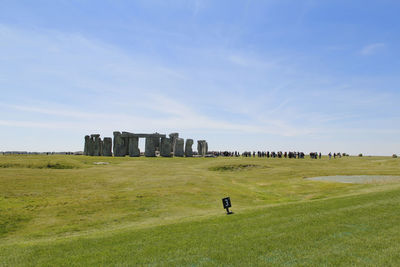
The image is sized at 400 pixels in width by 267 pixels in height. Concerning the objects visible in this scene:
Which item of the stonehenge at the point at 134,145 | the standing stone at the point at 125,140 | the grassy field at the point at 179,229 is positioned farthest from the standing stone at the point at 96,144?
the grassy field at the point at 179,229

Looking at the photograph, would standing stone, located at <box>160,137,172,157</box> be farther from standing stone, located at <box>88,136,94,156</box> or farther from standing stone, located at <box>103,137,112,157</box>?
standing stone, located at <box>88,136,94,156</box>

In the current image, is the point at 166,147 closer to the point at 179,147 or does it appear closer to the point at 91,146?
the point at 179,147

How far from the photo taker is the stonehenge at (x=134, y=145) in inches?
2363

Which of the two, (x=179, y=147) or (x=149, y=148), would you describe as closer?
(x=149, y=148)

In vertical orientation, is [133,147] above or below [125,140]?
below

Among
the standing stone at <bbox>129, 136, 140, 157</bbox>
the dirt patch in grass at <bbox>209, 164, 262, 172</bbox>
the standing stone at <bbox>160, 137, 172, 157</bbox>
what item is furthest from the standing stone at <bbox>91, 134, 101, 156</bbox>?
the dirt patch in grass at <bbox>209, 164, 262, 172</bbox>

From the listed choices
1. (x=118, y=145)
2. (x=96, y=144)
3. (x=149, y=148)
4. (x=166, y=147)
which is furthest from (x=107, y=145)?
(x=166, y=147)

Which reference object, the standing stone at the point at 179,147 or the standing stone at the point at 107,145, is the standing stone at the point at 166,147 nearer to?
the standing stone at the point at 179,147

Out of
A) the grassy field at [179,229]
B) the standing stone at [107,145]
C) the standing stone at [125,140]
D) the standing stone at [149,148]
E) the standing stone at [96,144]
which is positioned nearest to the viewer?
the grassy field at [179,229]

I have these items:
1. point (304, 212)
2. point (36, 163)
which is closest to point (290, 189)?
point (304, 212)

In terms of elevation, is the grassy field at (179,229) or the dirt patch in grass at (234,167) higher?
the dirt patch in grass at (234,167)

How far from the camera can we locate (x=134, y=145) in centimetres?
5988

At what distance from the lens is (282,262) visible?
622cm

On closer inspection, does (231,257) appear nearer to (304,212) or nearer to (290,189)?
(304,212)
